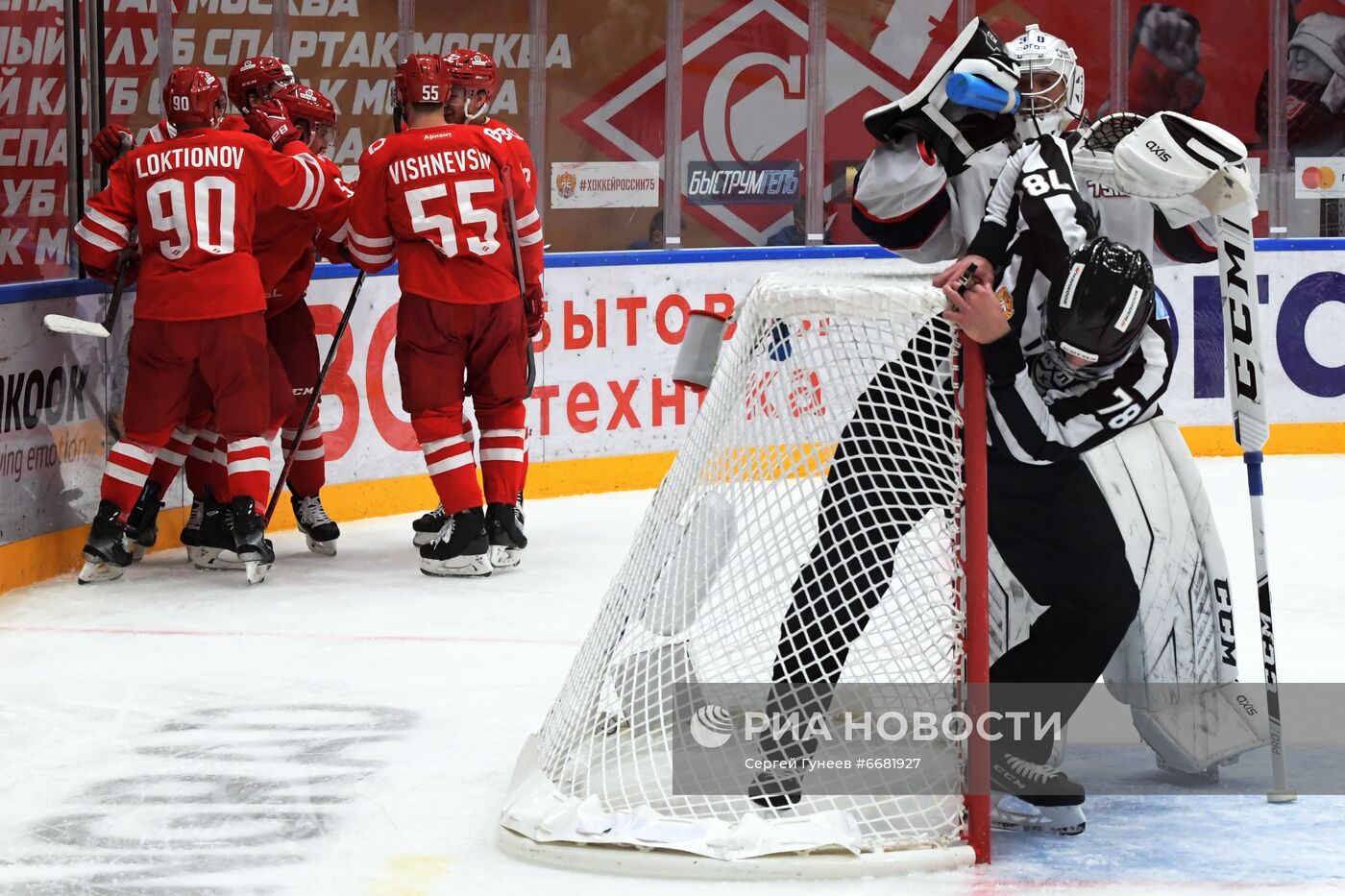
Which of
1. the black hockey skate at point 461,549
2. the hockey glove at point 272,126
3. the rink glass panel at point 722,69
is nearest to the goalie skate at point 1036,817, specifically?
the black hockey skate at point 461,549

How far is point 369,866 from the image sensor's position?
2.78m

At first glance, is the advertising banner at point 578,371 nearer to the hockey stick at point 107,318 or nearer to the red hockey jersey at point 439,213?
the hockey stick at point 107,318

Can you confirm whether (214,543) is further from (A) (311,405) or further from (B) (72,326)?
(B) (72,326)

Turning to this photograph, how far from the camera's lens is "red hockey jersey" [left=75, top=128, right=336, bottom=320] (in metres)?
4.89

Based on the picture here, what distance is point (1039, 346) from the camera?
2.80 metres

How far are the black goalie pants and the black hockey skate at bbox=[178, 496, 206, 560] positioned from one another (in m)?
2.89

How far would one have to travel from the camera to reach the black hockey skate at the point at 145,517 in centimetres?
517

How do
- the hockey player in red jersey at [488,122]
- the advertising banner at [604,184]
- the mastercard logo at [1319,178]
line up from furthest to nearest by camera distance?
the mastercard logo at [1319,178] < the advertising banner at [604,184] < the hockey player in red jersey at [488,122]

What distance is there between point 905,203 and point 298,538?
10.9ft

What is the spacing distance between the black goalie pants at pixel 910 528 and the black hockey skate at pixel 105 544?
267 centimetres

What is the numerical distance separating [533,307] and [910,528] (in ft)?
8.97

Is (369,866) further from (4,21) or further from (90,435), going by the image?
(4,21)

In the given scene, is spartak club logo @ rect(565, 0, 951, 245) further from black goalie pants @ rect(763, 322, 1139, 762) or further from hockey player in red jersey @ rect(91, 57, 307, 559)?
black goalie pants @ rect(763, 322, 1139, 762)
